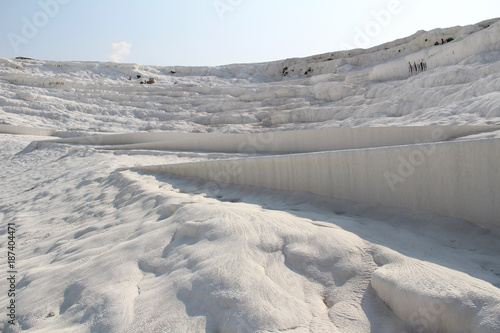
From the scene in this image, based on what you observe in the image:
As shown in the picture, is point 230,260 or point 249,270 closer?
point 249,270

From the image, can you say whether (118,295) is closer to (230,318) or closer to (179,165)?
(230,318)

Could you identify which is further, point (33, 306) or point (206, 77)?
point (206, 77)

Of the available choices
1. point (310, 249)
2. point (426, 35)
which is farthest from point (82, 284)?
point (426, 35)

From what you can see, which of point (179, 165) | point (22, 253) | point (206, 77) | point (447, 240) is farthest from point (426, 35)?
point (22, 253)

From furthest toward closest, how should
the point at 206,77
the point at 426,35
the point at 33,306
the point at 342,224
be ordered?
the point at 206,77
the point at 426,35
the point at 342,224
the point at 33,306

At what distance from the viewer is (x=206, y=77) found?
85.6 feet

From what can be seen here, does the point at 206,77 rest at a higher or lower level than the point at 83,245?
higher

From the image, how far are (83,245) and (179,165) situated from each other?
8.42 ft

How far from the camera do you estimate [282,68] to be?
26.9 m

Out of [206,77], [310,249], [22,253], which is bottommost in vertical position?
[22,253]

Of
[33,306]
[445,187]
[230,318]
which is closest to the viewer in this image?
[230,318]

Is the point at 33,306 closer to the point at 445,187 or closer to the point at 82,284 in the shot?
the point at 82,284

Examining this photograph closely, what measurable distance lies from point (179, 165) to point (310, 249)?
380cm

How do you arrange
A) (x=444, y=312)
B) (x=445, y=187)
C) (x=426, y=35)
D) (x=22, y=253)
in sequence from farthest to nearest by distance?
(x=426, y=35) < (x=22, y=253) < (x=445, y=187) < (x=444, y=312)
